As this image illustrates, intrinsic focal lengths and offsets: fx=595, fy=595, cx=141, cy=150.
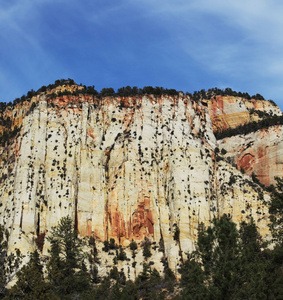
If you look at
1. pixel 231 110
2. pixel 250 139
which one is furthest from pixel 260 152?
pixel 231 110

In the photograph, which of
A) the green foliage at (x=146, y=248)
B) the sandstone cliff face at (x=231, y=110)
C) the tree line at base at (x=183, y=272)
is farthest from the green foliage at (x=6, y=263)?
the sandstone cliff face at (x=231, y=110)

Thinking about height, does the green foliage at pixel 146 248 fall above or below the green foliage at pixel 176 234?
below

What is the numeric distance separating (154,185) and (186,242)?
10.6 meters

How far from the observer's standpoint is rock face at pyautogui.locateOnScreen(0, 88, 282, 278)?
80.6 m

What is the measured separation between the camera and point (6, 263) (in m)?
74.0

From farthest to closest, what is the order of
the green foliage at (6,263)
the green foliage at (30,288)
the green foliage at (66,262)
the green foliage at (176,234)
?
the green foliage at (176,234), the green foliage at (6,263), the green foliage at (66,262), the green foliage at (30,288)

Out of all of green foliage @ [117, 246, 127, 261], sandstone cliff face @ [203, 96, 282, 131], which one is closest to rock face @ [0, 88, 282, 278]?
green foliage @ [117, 246, 127, 261]

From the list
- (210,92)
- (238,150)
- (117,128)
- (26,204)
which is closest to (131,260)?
(26,204)

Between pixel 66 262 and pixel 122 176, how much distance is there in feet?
61.3

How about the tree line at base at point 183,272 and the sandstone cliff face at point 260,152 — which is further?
the sandstone cliff face at point 260,152

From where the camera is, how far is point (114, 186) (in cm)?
8506

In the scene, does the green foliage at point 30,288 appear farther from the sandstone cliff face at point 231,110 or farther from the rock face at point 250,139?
the sandstone cliff face at point 231,110

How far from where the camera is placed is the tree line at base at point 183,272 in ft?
166

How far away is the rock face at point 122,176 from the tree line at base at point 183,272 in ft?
9.88
